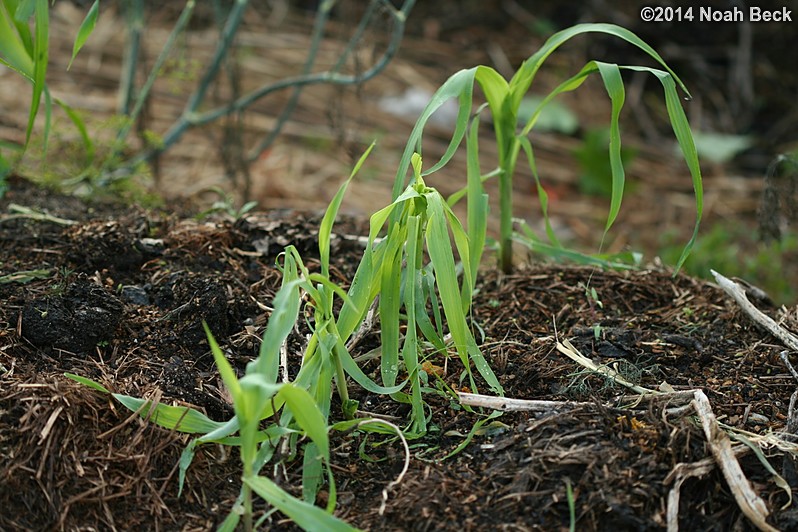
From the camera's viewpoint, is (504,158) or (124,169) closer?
(504,158)

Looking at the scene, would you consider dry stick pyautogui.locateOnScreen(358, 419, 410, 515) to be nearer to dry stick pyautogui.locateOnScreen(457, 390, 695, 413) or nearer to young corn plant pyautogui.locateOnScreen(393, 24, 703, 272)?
dry stick pyautogui.locateOnScreen(457, 390, 695, 413)

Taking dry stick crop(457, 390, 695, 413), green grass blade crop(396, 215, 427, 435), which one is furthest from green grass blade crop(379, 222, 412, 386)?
dry stick crop(457, 390, 695, 413)

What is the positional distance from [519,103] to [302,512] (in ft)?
3.50

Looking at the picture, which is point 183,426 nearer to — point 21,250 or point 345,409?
point 345,409

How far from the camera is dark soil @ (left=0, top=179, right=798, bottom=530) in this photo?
138 cm

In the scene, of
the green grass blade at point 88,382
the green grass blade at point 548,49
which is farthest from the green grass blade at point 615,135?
the green grass blade at point 88,382

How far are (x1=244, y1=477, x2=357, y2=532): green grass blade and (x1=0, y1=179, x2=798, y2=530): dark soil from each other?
5.4 inches

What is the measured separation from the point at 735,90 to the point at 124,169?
12.1 feet

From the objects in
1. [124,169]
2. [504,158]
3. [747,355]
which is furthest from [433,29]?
[747,355]

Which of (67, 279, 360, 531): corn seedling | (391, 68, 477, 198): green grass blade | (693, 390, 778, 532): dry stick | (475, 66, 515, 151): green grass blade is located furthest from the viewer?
(475, 66, 515, 151): green grass blade

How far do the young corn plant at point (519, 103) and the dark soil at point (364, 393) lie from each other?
0.27 metres

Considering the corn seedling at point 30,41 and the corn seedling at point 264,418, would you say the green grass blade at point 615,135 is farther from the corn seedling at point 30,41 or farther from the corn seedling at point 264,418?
the corn seedling at point 30,41

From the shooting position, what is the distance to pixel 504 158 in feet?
6.82

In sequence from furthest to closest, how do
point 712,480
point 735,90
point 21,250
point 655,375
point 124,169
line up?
1. point 735,90
2. point 124,169
3. point 21,250
4. point 655,375
5. point 712,480
